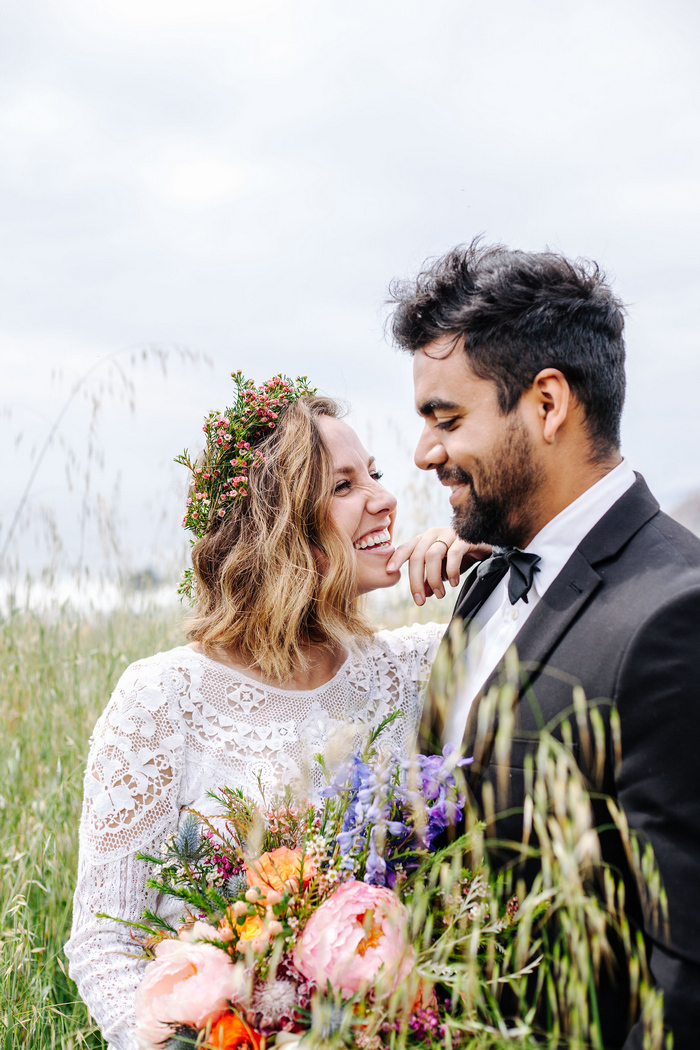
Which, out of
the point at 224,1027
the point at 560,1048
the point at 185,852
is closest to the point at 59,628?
the point at 185,852

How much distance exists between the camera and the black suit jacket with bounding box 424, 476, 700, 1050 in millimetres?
1680

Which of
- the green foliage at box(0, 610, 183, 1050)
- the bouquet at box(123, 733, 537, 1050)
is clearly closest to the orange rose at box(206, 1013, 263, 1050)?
the bouquet at box(123, 733, 537, 1050)

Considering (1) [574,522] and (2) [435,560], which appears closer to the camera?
(1) [574,522]

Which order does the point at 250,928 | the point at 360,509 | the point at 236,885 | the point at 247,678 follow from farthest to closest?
the point at 360,509 → the point at 247,678 → the point at 236,885 → the point at 250,928

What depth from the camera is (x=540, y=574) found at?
243cm

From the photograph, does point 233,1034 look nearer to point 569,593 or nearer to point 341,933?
point 341,933

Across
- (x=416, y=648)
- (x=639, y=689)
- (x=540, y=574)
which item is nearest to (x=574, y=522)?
(x=540, y=574)

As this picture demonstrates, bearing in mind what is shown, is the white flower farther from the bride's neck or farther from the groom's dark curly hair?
the groom's dark curly hair

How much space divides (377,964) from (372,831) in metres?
0.23

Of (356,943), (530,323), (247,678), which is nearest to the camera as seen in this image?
Result: (356,943)

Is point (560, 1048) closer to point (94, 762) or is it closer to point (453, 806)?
point (453, 806)

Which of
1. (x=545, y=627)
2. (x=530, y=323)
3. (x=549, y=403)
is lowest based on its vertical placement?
(x=545, y=627)

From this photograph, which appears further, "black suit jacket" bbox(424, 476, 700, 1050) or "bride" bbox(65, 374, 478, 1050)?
"bride" bbox(65, 374, 478, 1050)

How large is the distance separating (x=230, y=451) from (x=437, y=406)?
0.90 meters
